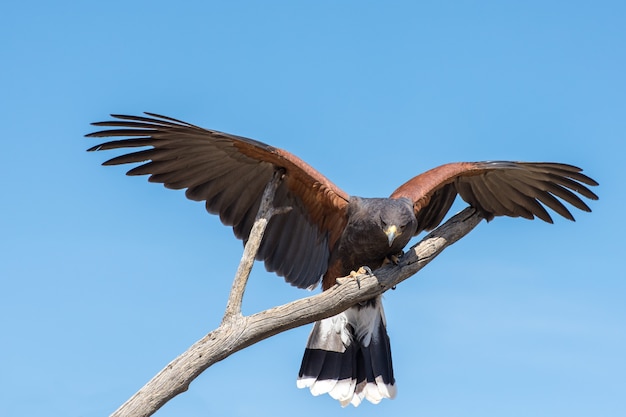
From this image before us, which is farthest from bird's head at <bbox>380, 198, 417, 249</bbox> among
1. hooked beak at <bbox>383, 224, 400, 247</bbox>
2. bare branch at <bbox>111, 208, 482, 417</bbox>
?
bare branch at <bbox>111, 208, 482, 417</bbox>

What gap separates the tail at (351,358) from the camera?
6926 mm

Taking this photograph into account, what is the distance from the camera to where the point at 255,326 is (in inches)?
235

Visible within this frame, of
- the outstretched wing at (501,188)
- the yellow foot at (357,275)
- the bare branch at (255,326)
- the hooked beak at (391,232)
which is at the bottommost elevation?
the bare branch at (255,326)

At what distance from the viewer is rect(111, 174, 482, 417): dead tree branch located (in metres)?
5.72

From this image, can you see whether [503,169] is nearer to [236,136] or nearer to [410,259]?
[410,259]

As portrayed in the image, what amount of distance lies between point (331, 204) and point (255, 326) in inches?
44.5

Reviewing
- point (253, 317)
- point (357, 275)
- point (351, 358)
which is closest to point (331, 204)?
point (357, 275)

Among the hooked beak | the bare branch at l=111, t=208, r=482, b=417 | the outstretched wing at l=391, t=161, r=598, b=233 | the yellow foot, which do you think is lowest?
the bare branch at l=111, t=208, r=482, b=417

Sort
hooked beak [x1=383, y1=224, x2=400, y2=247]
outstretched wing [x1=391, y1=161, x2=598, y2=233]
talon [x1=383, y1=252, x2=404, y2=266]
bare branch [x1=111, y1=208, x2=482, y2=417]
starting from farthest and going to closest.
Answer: outstretched wing [x1=391, y1=161, x2=598, y2=233], talon [x1=383, y1=252, x2=404, y2=266], hooked beak [x1=383, y1=224, x2=400, y2=247], bare branch [x1=111, y1=208, x2=482, y2=417]

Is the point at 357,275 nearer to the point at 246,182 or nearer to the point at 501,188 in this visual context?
the point at 246,182

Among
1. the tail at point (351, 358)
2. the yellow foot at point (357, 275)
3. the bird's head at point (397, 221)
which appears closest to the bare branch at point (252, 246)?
the yellow foot at point (357, 275)

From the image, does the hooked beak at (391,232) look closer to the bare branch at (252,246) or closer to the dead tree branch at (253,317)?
the dead tree branch at (253,317)

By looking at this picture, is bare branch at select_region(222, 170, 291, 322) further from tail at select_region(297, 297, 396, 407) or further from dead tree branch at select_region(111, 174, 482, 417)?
tail at select_region(297, 297, 396, 407)

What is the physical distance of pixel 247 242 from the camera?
630 cm
